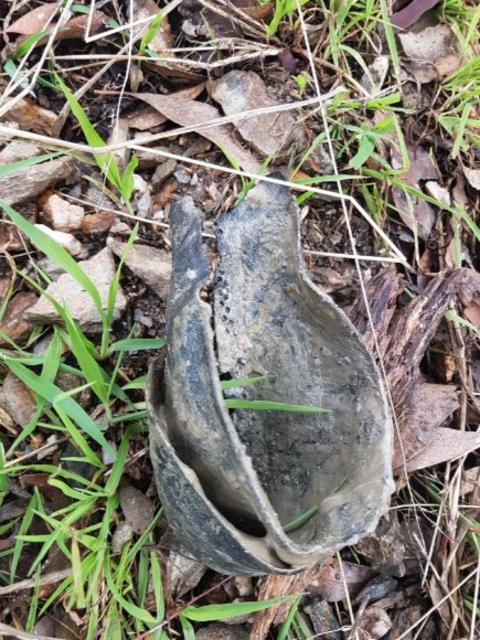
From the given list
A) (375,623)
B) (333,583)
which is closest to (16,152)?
(333,583)

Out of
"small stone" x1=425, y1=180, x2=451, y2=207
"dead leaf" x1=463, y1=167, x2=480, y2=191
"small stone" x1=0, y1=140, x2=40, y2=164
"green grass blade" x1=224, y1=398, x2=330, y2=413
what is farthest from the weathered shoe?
"dead leaf" x1=463, y1=167, x2=480, y2=191

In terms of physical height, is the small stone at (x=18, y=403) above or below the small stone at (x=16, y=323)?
below

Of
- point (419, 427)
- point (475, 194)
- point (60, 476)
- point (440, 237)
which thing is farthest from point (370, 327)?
point (60, 476)

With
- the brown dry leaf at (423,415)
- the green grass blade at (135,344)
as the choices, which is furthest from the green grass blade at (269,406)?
the brown dry leaf at (423,415)

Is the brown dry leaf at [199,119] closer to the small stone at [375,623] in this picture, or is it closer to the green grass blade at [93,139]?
the green grass blade at [93,139]

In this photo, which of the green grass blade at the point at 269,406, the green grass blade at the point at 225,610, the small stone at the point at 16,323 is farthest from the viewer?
the small stone at the point at 16,323
